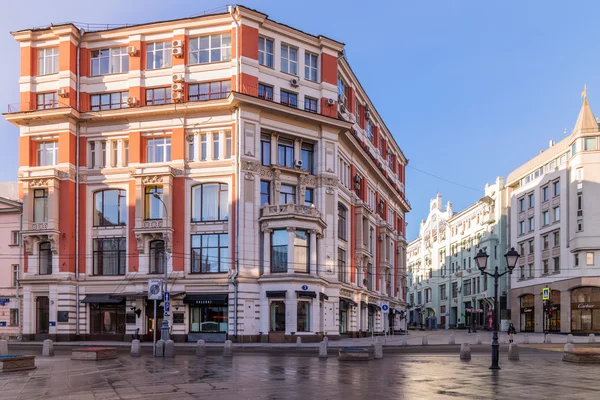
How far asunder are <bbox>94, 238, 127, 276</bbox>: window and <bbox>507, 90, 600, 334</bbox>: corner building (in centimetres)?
4099

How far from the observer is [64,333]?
51219 mm

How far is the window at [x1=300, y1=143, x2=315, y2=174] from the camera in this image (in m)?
54.3

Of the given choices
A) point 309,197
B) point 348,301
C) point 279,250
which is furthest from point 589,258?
point 279,250

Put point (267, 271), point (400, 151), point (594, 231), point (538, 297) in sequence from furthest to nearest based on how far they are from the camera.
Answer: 1. point (400, 151)
2. point (538, 297)
3. point (594, 231)
4. point (267, 271)

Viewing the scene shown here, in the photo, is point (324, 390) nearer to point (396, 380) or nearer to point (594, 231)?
point (396, 380)

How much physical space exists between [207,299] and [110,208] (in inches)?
455

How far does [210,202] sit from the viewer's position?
5109 centimetres

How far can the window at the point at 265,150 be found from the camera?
170 ft

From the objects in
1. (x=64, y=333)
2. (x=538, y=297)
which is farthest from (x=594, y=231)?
(x=64, y=333)

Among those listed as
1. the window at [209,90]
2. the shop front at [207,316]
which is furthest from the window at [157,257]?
the window at [209,90]

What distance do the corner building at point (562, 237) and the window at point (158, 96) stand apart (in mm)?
41683

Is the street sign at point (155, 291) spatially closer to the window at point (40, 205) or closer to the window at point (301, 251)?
the window at point (301, 251)

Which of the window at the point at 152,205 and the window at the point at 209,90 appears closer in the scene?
the window at the point at 209,90

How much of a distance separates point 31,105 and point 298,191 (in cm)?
2301
